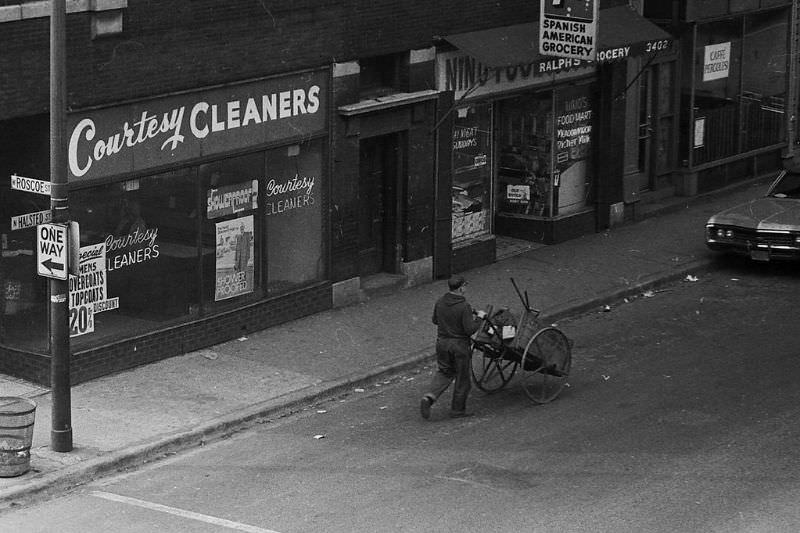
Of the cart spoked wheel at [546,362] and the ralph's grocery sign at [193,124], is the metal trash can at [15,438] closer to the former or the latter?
the ralph's grocery sign at [193,124]

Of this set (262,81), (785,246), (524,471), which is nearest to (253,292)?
(262,81)

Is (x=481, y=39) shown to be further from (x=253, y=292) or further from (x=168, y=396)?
(x=168, y=396)

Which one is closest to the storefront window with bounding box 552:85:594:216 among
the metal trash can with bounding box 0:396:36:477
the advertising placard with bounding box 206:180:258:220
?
the advertising placard with bounding box 206:180:258:220

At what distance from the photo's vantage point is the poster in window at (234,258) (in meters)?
18.6

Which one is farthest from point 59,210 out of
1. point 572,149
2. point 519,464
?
point 572,149

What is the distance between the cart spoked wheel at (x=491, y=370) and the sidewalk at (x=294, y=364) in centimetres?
85

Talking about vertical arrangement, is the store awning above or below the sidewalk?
above

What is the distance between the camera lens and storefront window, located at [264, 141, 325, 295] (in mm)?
19344

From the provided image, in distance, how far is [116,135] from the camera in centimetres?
1692

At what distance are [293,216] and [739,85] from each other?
13.2 meters

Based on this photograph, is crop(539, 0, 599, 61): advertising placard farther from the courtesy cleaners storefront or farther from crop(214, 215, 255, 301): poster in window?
crop(214, 215, 255, 301): poster in window

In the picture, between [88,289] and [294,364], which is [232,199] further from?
[88,289]

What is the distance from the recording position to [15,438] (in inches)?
540

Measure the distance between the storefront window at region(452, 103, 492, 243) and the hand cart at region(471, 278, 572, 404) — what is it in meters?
5.99
